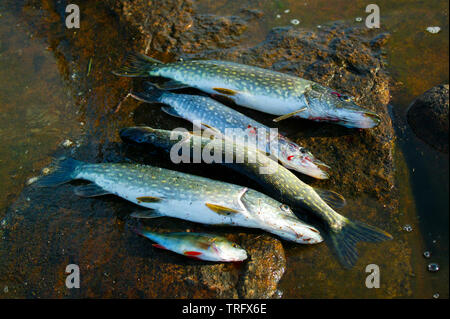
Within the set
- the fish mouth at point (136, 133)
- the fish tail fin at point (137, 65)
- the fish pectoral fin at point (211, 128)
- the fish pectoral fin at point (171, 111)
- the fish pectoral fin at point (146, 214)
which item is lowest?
the fish pectoral fin at point (146, 214)

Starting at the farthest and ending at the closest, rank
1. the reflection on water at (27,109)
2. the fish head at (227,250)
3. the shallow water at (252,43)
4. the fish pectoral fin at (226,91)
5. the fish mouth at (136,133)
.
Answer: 1. the fish pectoral fin at (226,91)
2. the reflection on water at (27,109)
3. the fish mouth at (136,133)
4. the shallow water at (252,43)
5. the fish head at (227,250)

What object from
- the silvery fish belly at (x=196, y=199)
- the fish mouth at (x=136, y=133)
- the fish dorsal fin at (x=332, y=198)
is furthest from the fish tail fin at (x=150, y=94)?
the fish dorsal fin at (x=332, y=198)

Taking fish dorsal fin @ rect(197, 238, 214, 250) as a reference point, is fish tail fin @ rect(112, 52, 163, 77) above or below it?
above

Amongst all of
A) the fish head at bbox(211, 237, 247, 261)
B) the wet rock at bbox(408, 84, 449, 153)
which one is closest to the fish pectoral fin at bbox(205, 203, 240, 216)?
the fish head at bbox(211, 237, 247, 261)

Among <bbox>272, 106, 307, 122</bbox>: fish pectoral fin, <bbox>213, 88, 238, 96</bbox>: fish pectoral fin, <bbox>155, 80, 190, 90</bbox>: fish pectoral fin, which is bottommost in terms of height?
<bbox>272, 106, 307, 122</bbox>: fish pectoral fin

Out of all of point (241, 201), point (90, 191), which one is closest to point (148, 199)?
A: point (90, 191)

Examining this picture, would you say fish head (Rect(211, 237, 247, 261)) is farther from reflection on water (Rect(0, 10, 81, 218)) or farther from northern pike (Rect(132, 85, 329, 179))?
reflection on water (Rect(0, 10, 81, 218))

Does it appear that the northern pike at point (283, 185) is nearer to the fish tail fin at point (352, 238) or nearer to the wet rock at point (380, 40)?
the fish tail fin at point (352, 238)
